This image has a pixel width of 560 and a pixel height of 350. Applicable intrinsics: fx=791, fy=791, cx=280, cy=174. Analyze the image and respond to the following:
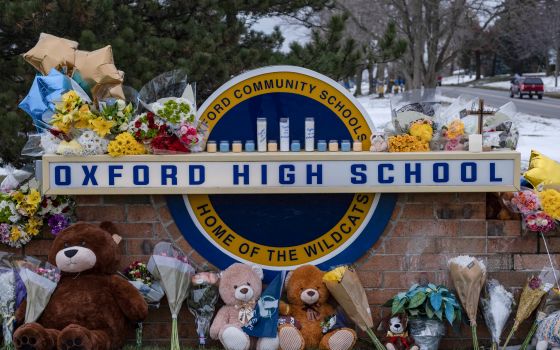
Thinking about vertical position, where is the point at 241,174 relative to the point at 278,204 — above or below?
above

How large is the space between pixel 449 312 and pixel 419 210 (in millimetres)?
684

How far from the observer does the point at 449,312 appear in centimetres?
449

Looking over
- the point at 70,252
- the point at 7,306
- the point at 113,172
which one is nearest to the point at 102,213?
the point at 113,172

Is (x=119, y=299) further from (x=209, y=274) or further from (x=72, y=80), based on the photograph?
(x=72, y=80)

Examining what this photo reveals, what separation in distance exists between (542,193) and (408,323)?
1147 mm

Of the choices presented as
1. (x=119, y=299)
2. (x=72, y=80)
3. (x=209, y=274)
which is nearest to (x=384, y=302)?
(x=209, y=274)

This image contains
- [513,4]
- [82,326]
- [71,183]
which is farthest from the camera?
[513,4]

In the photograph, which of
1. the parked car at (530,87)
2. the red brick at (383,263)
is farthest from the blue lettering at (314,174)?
the parked car at (530,87)

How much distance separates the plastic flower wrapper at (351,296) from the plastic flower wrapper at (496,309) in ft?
2.10

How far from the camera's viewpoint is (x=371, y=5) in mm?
21969

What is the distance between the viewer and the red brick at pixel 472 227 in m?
4.87

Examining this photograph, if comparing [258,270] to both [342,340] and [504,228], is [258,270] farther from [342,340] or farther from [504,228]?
[504,228]

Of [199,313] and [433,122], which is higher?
[433,122]

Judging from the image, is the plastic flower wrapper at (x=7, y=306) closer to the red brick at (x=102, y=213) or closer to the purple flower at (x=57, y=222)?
the purple flower at (x=57, y=222)
